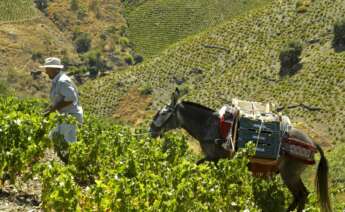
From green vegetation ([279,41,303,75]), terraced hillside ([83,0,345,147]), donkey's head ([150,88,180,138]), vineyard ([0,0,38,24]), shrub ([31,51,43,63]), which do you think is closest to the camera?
donkey's head ([150,88,180,138])

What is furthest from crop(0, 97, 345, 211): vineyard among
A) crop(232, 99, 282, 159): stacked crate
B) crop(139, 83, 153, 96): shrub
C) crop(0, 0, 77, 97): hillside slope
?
crop(0, 0, 77, 97): hillside slope

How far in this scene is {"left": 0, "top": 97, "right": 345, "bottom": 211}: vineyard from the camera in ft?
24.0

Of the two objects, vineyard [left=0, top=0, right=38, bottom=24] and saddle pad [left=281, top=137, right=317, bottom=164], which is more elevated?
saddle pad [left=281, top=137, right=317, bottom=164]

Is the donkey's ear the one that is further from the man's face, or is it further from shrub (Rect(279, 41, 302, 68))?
shrub (Rect(279, 41, 302, 68))

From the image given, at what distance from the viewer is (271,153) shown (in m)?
11.3

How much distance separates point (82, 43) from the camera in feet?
367

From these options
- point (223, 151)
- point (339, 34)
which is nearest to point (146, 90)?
point (339, 34)

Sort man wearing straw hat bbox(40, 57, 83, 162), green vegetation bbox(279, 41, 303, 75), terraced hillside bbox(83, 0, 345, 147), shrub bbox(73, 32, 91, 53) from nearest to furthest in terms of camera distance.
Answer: man wearing straw hat bbox(40, 57, 83, 162) < terraced hillside bbox(83, 0, 345, 147) < green vegetation bbox(279, 41, 303, 75) < shrub bbox(73, 32, 91, 53)

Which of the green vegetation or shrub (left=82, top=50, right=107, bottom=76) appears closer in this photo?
the green vegetation

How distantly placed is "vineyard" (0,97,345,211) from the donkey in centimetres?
26

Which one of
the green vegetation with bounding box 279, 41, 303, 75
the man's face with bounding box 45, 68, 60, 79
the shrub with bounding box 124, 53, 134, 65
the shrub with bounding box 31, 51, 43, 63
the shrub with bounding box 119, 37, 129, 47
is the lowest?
the shrub with bounding box 124, 53, 134, 65

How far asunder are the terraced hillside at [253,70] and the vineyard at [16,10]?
31.6 metres

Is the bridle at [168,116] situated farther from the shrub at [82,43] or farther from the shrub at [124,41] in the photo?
the shrub at [124,41]

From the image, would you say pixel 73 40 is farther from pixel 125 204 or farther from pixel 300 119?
pixel 125 204
